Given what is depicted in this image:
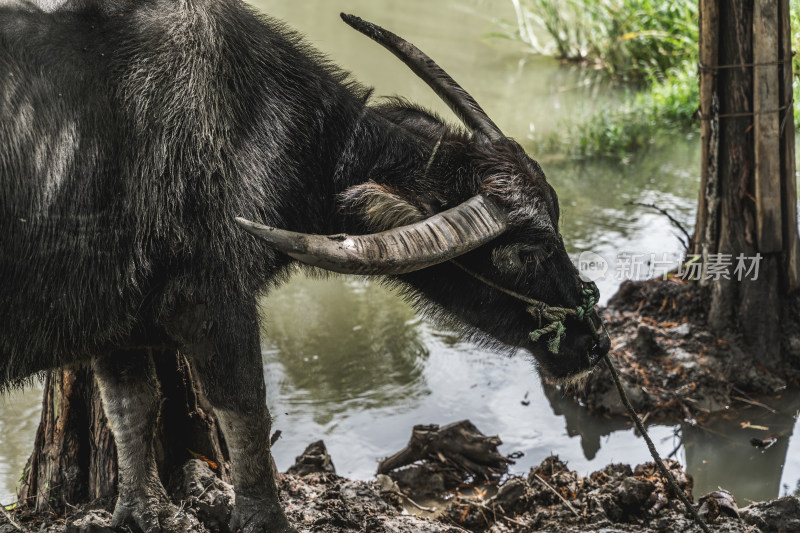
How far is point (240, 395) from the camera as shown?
126 inches

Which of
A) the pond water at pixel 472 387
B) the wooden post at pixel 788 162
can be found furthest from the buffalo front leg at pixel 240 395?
the wooden post at pixel 788 162

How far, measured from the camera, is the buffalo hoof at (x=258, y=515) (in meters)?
3.36

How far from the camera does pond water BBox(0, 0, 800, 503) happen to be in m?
4.48

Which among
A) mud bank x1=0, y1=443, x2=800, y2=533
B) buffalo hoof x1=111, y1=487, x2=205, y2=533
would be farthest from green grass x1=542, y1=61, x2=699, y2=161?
buffalo hoof x1=111, y1=487, x2=205, y2=533

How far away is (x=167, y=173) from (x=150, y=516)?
1.47 metres

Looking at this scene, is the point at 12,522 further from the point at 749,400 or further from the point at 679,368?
the point at 749,400

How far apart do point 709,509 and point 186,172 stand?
2.49 metres

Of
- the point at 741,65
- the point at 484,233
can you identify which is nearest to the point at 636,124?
the point at 741,65

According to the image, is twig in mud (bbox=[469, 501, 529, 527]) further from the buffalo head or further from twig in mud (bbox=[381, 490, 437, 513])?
the buffalo head

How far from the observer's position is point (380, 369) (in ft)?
17.6

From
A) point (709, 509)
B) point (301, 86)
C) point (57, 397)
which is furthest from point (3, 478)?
point (709, 509)

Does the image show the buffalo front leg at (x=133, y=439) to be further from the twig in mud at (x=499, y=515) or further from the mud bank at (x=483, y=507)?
the twig in mud at (x=499, y=515)

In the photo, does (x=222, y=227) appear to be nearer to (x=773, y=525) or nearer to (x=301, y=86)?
(x=301, y=86)

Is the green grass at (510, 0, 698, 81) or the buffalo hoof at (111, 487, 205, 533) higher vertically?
the green grass at (510, 0, 698, 81)
